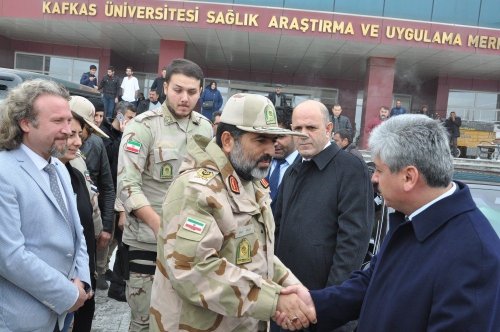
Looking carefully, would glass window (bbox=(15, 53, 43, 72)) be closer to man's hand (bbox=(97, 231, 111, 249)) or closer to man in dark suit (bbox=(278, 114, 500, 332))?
man's hand (bbox=(97, 231, 111, 249))

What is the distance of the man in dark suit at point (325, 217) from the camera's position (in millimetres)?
2977

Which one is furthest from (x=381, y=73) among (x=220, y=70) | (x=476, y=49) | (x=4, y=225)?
(x=4, y=225)

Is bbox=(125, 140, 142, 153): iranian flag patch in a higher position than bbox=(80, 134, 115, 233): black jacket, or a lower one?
higher

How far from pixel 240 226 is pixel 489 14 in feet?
65.2

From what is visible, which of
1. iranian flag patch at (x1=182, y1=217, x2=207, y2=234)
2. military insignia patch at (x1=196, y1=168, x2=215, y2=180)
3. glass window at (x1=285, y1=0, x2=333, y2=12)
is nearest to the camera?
iranian flag patch at (x1=182, y1=217, x2=207, y2=234)

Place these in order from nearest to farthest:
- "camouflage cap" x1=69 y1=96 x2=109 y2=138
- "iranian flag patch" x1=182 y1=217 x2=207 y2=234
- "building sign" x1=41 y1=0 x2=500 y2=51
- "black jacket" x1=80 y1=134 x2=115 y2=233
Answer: "iranian flag patch" x1=182 y1=217 x2=207 y2=234
"camouflage cap" x1=69 y1=96 x2=109 y2=138
"black jacket" x1=80 y1=134 x2=115 y2=233
"building sign" x1=41 y1=0 x2=500 y2=51

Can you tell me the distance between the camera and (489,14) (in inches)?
731

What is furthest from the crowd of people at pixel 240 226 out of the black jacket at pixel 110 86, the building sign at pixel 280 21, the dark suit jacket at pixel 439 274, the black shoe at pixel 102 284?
the building sign at pixel 280 21

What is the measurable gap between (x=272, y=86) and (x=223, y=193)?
2324 centimetres

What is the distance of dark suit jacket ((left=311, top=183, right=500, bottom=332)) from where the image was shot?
155cm

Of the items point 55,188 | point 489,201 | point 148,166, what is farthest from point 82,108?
point 489,201

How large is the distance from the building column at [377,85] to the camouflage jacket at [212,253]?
1817 centimetres

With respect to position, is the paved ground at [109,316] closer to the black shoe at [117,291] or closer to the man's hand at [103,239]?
the black shoe at [117,291]

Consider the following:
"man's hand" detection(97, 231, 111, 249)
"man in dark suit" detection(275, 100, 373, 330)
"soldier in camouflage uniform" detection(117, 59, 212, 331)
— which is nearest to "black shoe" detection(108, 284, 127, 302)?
"man's hand" detection(97, 231, 111, 249)
